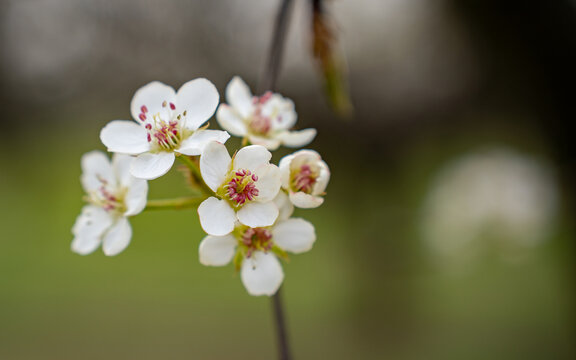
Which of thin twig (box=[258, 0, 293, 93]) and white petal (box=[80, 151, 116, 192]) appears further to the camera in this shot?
white petal (box=[80, 151, 116, 192])

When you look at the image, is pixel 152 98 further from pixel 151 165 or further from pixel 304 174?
pixel 304 174

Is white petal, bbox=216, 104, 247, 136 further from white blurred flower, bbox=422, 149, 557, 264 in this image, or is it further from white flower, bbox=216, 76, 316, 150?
white blurred flower, bbox=422, 149, 557, 264

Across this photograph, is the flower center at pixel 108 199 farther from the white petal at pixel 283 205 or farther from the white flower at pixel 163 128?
the white petal at pixel 283 205

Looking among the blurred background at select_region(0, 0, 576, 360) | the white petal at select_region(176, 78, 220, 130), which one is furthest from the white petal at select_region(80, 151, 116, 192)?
the blurred background at select_region(0, 0, 576, 360)

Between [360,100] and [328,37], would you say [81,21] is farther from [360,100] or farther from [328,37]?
[328,37]

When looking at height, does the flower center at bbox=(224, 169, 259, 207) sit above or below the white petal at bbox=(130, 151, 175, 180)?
below

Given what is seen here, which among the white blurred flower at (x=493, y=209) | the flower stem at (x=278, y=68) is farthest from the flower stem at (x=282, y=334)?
the white blurred flower at (x=493, y=209)
